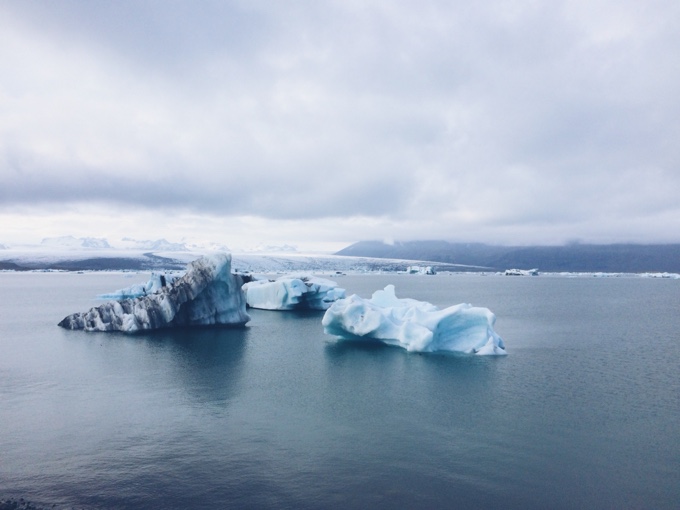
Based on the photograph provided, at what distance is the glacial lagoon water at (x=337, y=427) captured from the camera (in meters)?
7.66

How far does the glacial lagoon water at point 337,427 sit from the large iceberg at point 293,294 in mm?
14147

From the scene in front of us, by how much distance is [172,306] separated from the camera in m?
23.6

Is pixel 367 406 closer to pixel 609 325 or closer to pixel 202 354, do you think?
pixel 202 354

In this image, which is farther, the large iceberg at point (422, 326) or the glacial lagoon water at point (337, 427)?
the large iceberg at point (422, 326)

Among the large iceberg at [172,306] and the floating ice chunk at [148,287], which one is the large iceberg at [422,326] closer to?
the large iceberg at [172,306]

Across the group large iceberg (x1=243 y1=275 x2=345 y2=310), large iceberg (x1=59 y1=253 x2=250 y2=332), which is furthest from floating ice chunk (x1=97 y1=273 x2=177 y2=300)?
large iceberg (x1=59 y1=253 x2=250 y2=332)

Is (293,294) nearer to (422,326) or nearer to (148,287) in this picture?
(148,287)

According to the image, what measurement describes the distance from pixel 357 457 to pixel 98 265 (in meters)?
130

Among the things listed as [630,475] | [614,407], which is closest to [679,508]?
[630,475]

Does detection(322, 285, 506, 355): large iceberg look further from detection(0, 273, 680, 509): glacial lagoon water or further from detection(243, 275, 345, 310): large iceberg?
detection(243, 275, 345, 310): large iceberg

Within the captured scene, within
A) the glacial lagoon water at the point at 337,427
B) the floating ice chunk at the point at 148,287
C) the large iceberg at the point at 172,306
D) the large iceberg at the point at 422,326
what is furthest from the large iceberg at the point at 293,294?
the glacial lagoon water at the point at 337,427

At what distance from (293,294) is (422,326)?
16814mm

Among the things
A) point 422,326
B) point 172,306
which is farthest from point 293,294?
point 422,326

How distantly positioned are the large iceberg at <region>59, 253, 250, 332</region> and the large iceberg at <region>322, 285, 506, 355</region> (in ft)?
21.7
